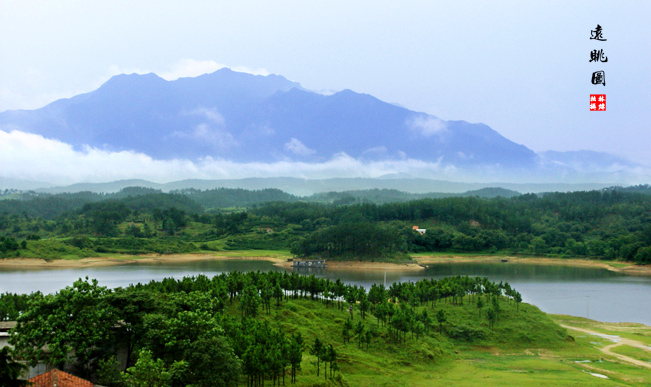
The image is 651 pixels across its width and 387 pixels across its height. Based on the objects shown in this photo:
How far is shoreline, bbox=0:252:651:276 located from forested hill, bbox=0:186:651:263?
2.58 meters

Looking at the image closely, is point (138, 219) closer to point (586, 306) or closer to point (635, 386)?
point (586, 306)

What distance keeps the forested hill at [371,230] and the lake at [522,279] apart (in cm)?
1184

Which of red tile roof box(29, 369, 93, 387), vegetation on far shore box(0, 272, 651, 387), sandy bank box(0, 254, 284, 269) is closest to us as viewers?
red tile roof box(29, 369, 93, 387)

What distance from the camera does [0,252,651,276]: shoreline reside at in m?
93.6

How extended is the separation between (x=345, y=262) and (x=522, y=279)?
3600 cm

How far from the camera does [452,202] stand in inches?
5664

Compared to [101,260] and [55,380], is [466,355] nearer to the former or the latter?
[55,380]

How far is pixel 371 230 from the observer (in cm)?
10794

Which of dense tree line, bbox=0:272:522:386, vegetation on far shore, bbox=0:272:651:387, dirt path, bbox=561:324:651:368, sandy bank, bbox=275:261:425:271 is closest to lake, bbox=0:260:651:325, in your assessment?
sandy bank, bbox=275:261:425:271

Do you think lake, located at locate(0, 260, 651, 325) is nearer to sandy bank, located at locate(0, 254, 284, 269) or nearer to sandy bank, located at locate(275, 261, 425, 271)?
sandy bank, located at locate(275, 261, 425, 271)

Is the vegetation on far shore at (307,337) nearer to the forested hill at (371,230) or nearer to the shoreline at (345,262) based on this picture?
the shoreline at (345,262)

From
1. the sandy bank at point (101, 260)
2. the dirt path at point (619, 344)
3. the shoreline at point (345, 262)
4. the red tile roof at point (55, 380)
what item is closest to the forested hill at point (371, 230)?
the sandy bank at point (101, 260)

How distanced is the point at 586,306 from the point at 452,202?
86.4 metres

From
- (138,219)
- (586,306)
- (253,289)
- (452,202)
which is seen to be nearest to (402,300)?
(253,289)
